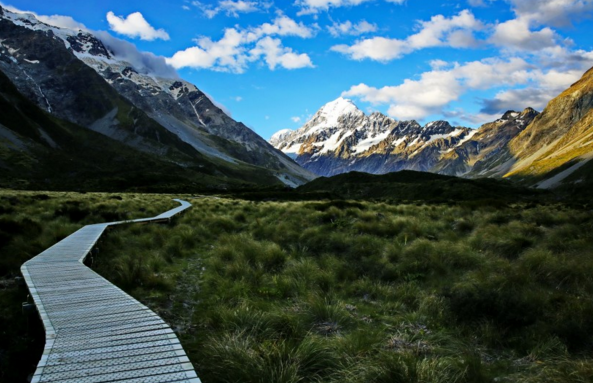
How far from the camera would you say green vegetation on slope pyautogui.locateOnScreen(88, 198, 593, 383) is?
559cm

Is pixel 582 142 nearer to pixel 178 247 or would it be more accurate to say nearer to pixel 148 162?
pixel 148 162

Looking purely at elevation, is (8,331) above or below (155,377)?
below

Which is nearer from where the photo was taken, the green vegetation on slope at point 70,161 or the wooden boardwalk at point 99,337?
the wooden boardwalk at point 99,337

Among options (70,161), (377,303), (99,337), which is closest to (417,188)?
(377,303)

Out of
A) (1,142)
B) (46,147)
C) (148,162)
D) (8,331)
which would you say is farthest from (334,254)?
(148,162)

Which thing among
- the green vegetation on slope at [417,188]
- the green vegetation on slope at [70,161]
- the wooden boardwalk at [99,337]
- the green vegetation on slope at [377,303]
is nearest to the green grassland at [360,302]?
the green vegetation on slope at [377,303]

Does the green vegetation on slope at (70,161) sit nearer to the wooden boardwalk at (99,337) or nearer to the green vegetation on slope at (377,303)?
the green vegetation on slope at (377,303)

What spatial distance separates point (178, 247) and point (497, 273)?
10996 millimetres

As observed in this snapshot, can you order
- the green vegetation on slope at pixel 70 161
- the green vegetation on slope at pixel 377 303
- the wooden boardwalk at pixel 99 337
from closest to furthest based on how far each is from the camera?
1. the wooden boardwalk at pixel 99 337
2. the green vegetation on slope at pixel 377 303
3. the green vegetation on slope at pixel 70 161

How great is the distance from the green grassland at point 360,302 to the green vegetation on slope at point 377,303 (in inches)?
1.3

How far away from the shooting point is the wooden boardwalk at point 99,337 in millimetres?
4590

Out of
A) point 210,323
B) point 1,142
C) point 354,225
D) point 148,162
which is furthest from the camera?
point 148,162

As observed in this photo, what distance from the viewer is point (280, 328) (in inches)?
272

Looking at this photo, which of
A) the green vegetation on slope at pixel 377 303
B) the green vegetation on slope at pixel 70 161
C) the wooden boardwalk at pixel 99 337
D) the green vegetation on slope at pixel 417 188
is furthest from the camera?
the green vegetation on slope at pixel 70 161
